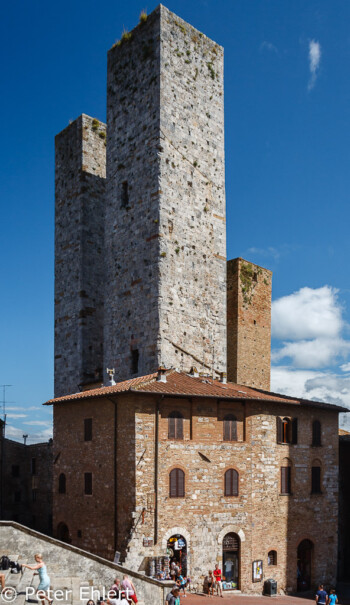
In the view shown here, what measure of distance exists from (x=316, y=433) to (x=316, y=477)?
6.61 feet

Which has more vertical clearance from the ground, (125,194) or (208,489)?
(125,194)

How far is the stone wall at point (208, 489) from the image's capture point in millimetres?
23953

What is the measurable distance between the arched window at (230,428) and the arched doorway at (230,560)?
3881mm

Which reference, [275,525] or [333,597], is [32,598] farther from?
[275,525]

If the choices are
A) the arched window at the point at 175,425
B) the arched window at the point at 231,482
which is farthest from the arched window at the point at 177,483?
the arched window at the point at 231,482

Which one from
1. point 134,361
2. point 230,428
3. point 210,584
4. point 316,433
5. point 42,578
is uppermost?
point 134,361

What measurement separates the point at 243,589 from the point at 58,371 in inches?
692

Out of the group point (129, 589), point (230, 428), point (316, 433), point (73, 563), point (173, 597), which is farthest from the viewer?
point (316, 433)

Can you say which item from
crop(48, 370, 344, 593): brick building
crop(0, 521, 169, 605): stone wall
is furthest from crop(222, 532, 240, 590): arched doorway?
crop(0, 521, 169, 605): stone wall

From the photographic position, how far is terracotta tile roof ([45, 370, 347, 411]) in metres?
24.5

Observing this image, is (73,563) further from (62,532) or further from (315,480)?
(315,480)

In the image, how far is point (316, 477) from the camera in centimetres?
2897

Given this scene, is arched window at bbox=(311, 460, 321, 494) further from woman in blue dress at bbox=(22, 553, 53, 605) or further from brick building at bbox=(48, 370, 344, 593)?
woman in blue dress at bbox=(22, 553, 53, 605)

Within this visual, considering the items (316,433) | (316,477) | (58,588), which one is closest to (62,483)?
(58,588)
